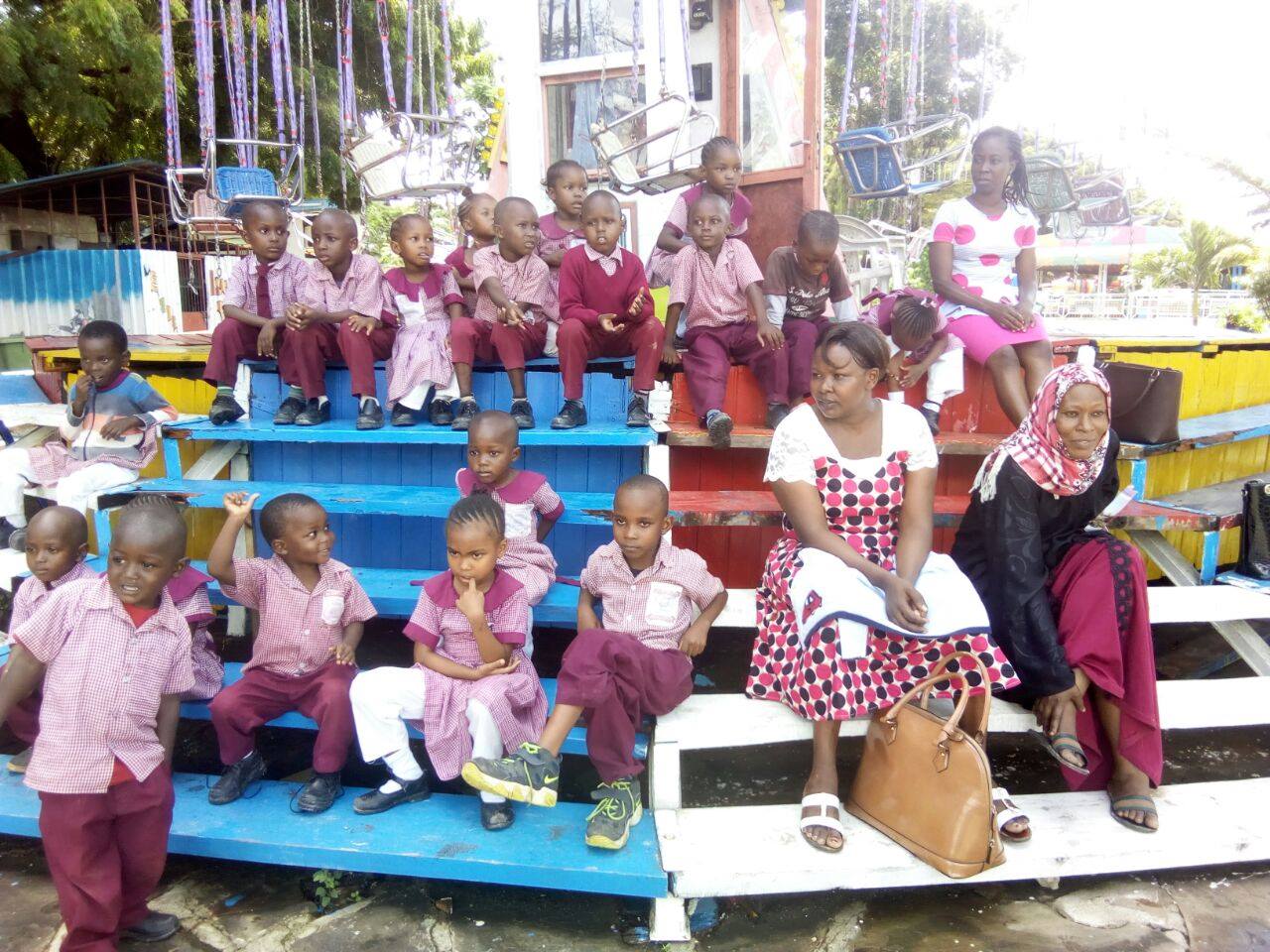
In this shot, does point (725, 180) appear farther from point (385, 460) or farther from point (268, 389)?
point (268, 389)

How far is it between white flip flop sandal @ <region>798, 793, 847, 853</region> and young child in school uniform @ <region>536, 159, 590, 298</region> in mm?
2931

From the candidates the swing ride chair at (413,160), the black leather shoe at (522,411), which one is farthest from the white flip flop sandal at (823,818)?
the swing ride chair at (413,160)

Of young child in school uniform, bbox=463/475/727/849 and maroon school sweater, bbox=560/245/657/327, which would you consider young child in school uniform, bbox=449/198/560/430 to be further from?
young child in school uniform, bbox=463/475/727/849

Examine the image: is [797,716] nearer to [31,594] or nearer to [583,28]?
[31,594]

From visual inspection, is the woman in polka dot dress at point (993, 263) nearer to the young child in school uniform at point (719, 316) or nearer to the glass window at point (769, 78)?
the young child in school uniform at point (719, 316)

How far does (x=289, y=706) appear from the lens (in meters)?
2.63

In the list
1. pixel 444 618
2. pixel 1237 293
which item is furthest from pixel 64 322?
pixel 1237 293

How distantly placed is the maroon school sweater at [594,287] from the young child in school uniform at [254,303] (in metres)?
1.33

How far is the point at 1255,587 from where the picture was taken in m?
3.20

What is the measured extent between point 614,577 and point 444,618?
528mm

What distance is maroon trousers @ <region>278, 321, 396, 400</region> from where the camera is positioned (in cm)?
386

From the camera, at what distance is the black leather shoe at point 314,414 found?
390 centimetres

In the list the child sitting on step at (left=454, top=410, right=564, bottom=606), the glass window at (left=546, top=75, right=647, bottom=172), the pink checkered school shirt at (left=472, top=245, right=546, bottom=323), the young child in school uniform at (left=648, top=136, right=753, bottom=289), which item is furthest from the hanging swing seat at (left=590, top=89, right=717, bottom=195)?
the child sitting on step at (left=454, top=410, right=564, bottom=606)

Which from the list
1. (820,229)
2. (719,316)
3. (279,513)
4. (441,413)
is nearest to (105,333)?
(441,413)
